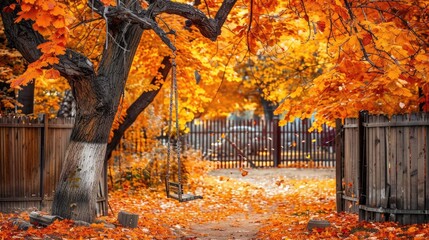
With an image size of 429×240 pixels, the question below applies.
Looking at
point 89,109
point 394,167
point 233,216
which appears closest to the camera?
point 394,167

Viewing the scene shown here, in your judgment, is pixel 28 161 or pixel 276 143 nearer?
pixel 28 161

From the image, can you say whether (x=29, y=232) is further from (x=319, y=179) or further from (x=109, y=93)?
(x=319, y=179)

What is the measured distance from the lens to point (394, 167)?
936 centimetres

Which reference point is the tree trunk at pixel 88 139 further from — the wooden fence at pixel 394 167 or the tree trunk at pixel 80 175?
the wooden fence at pixel 394 167

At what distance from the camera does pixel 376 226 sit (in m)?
9.28

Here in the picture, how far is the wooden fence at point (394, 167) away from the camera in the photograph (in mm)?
9148

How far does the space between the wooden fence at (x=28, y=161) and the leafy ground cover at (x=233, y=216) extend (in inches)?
17.8

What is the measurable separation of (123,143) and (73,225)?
32.6ft

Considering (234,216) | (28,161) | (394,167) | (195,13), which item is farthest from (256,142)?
(195,13)

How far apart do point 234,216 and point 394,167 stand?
5.19 m

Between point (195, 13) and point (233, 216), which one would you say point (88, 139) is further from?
point (233, 216)

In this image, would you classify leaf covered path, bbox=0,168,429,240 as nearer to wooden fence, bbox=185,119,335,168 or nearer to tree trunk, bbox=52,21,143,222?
tree trunk, bbox=52,21,143,222

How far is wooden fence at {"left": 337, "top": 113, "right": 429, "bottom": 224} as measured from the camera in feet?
30.0

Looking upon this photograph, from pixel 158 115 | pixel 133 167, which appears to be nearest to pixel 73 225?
pixel 133 167
